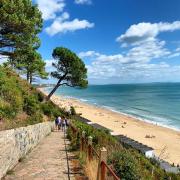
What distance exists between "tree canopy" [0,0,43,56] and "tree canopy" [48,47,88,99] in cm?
2206

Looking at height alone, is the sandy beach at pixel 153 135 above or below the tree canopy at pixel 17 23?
below

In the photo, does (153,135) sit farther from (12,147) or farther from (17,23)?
(12,147)

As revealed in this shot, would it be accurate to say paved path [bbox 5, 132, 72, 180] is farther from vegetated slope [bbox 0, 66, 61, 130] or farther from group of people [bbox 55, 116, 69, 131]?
group of people [bbox 55, 116, 69, 131]

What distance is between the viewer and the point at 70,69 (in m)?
45.8

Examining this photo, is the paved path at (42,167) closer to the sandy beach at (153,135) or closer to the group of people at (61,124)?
the group of people at (61,124)

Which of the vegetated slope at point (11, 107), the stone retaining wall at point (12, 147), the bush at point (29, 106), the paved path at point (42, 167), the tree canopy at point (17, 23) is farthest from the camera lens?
the bush at point (29, 106)

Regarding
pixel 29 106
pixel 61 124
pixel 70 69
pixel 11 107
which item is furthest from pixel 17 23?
pixel 70 69

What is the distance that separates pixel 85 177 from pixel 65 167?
150 cm

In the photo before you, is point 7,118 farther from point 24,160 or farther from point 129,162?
point 129,162

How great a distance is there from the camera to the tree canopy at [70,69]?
1778 inches

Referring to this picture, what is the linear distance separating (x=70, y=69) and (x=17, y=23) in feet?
86.0

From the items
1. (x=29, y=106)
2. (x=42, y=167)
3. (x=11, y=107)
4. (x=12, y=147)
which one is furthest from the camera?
(x=29, y=106)

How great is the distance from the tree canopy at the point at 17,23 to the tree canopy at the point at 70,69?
22064 millimetres

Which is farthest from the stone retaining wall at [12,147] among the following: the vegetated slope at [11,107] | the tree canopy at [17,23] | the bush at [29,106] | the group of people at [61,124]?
the group of people at [61,124]
